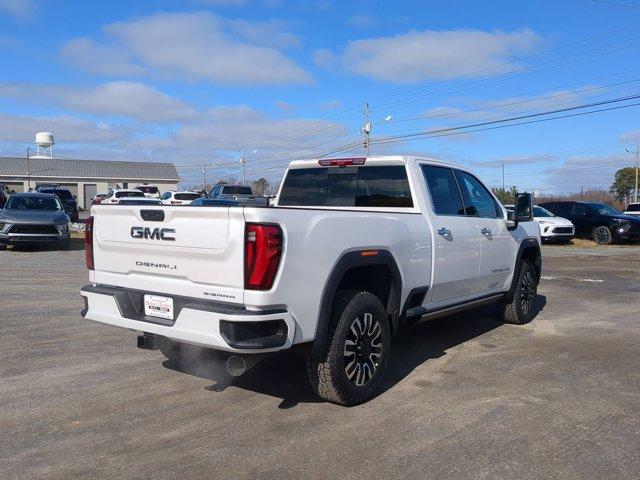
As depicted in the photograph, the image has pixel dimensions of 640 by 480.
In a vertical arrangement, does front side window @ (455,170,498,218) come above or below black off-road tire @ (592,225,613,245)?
above

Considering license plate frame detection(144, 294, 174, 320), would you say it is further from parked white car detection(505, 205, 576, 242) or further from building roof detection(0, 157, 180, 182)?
building roof detection(0, 157, 180, 182)

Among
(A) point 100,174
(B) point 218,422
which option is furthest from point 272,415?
(A) point 100,174

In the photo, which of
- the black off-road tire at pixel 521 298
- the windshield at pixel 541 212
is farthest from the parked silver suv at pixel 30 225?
the windshield at pixel 541 212

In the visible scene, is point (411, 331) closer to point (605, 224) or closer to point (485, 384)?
point (485, 384)

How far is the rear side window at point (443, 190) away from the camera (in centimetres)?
589

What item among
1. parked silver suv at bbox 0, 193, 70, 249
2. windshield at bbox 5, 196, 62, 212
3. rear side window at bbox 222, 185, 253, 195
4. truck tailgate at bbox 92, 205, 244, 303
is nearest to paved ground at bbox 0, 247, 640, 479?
truck tailgate at bbox 92, 205, 244, 303

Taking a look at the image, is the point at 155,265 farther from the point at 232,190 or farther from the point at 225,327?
the point at 232,190

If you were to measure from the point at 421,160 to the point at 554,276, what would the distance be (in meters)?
8.26

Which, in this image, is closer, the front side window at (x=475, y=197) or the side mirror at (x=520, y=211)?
the front side window at (x=475, y=197)

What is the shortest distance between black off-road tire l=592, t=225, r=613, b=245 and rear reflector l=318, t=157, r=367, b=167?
19.7 meters

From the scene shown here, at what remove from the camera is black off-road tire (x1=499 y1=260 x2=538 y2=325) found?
24.6 ft

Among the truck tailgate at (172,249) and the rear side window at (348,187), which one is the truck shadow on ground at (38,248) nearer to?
the rear side window at (348,187)

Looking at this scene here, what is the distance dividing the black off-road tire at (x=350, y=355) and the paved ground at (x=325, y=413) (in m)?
0.15

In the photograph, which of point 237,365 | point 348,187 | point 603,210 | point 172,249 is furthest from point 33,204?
point 603,210
